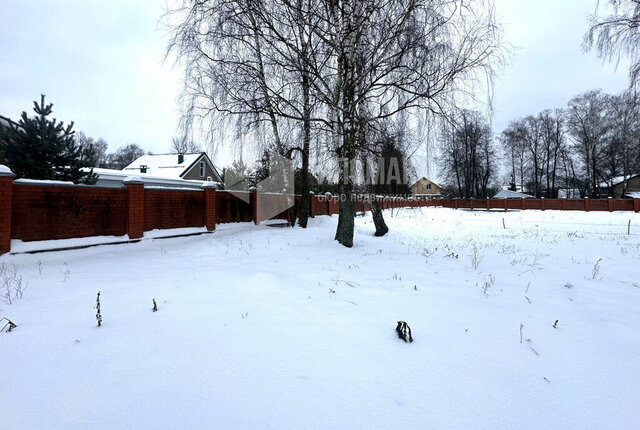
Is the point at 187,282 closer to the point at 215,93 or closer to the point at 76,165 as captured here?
the point at 215,93

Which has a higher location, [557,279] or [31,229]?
[31,229]

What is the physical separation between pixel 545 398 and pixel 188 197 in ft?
31.5

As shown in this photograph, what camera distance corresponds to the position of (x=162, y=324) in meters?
2.60

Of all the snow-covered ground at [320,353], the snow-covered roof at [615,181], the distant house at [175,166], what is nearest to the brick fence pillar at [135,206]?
the snow-covered ground at [320,353]

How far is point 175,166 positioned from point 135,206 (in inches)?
832

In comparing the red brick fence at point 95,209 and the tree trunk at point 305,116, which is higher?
the tree trunk at point 305,116

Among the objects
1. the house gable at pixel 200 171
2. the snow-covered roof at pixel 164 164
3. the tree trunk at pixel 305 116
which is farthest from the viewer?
the house gable at pixel 200 171

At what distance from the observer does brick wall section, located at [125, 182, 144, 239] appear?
288 inches

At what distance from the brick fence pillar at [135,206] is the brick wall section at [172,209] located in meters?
0.27

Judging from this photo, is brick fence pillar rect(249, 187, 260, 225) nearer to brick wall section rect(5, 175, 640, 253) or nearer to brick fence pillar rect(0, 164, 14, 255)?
brick wall section rect(5, 175, 640, 253)

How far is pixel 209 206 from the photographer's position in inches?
391

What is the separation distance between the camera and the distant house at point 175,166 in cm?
2523

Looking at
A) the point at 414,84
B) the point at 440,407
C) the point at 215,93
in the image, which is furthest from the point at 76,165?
the point at 440,407

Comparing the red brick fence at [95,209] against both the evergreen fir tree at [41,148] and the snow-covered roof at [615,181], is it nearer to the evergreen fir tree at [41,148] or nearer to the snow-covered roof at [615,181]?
the evergreen fir tree at [41,148]
